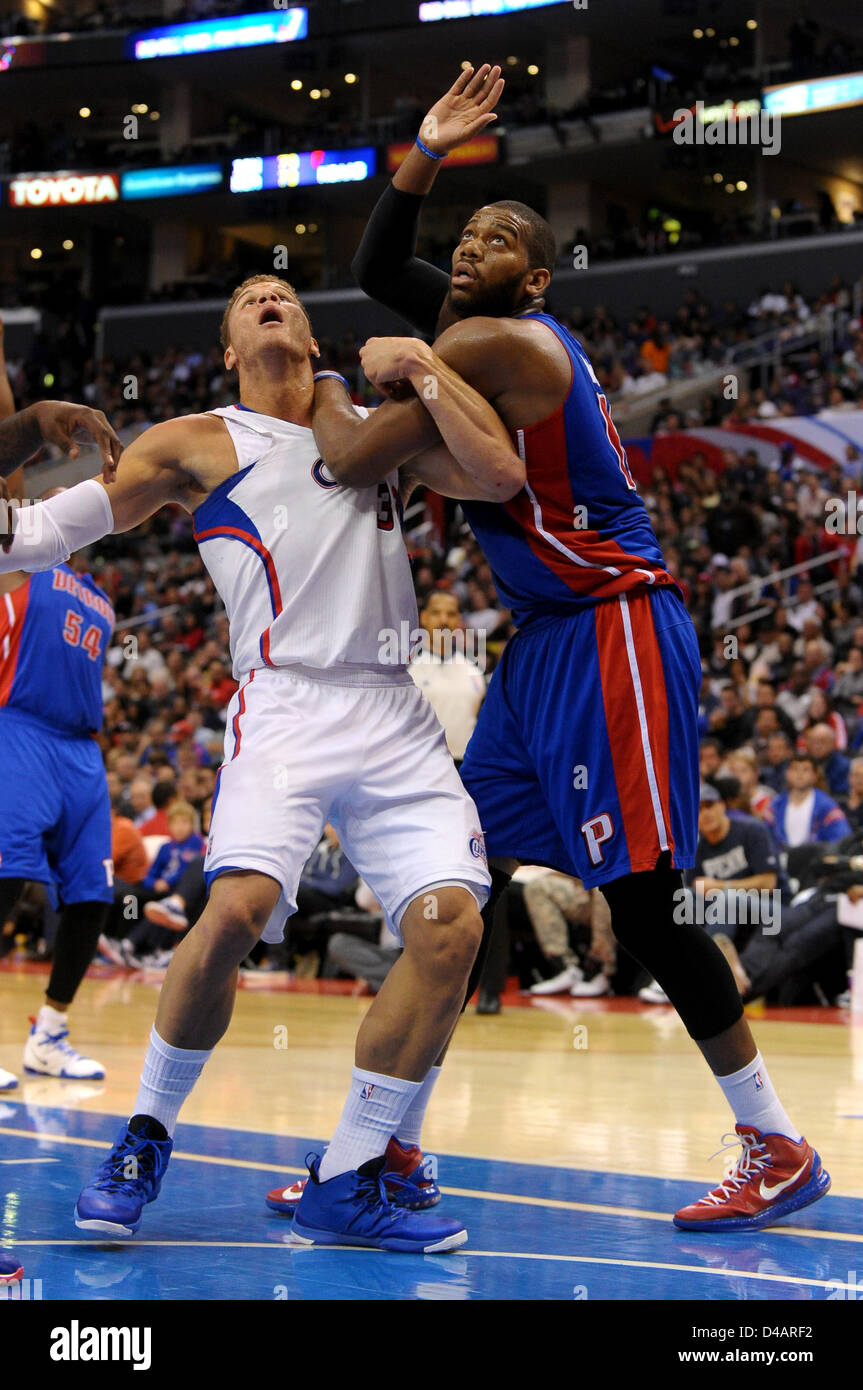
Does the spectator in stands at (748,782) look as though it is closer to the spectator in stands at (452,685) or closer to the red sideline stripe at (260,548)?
the spectator in stands at (452,685)

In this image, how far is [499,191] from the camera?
29703 millimetres

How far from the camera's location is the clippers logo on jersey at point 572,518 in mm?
3428

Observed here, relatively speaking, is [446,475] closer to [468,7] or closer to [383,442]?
[383,442]

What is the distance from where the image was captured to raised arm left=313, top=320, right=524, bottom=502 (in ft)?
10.7

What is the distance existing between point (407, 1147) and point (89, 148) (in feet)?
105

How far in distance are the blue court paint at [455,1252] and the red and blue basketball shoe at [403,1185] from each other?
2.0 inches

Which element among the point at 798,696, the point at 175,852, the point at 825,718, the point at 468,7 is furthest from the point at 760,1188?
the point at 468,7

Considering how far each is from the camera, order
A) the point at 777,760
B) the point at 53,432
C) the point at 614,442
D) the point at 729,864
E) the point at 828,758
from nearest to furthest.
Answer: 1. the point at 53,432
2. the point at 614,442
3. the point at 729,864
4. the point at 828,758
5. the point at 777,760

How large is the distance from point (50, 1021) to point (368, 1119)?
3001mm

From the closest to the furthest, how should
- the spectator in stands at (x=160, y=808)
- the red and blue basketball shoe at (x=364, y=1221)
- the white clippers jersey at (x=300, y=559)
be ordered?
the red and blue basketball shoe at (x=364, y=1221)
the white clippers jersey at (x=300, y=559)
the spectator in stands at (x=160, y=808)

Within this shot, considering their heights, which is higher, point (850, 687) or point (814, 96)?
A: point (814, 96)

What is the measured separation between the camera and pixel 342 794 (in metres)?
3.36
